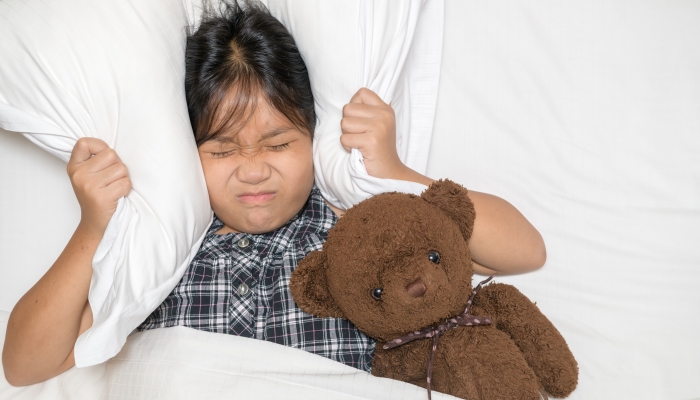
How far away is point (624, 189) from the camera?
1.18m

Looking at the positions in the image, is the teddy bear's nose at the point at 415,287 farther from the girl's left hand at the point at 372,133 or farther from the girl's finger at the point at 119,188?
the girl's finger at the point at 119,188

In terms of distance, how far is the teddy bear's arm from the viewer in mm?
969

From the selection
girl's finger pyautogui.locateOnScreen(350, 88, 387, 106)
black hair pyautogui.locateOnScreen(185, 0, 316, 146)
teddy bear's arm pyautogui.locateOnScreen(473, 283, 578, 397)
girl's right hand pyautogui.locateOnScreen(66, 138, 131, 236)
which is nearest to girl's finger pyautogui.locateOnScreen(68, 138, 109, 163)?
girl's right hand pyautogui.locateOnScreen(66, 138, 131, 236)

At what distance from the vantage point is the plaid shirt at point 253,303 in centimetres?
108

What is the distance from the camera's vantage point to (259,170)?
1.05 meters

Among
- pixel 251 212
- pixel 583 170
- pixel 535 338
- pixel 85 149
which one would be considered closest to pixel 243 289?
pixel 251 212

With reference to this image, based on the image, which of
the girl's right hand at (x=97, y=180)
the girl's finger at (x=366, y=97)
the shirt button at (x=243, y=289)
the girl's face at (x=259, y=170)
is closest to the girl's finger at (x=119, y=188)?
the girl's right hand at (x=97, y=180)

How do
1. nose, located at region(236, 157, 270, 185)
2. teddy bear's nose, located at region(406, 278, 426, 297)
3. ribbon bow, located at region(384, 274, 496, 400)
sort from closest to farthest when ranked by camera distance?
teddy bear's nose, located at region(406, 278, 426, 297)
ribbon bow, located at region(384, 274, 496, 400)
nose, located at region(236, 157, 270, 185)

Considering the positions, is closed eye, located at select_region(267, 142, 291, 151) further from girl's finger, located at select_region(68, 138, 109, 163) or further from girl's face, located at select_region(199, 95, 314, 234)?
girl's finger, located at select_region(68, 138, 109, 163)

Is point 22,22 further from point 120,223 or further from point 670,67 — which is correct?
point 670,67

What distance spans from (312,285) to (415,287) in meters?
0.20

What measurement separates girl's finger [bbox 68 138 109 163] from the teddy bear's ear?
0.51 metres

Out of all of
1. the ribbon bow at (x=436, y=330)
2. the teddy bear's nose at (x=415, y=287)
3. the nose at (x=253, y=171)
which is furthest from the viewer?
the nose at (x=253, y=171)

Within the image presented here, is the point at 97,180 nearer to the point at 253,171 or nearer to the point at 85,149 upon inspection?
the point at 85,149
